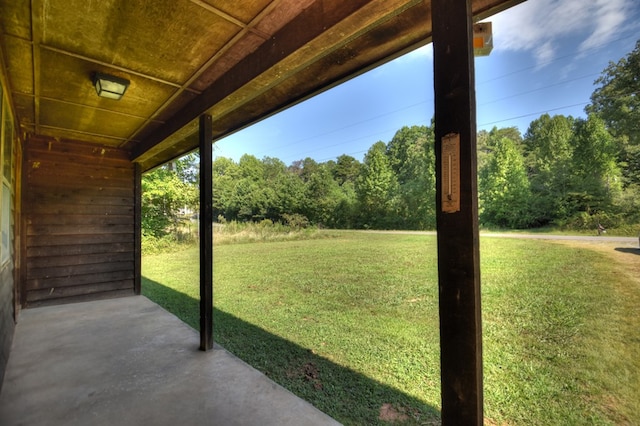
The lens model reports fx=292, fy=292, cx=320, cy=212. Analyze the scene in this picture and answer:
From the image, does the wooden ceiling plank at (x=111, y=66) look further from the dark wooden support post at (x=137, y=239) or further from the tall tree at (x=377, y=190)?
the tall tree at (x=377, y=190)

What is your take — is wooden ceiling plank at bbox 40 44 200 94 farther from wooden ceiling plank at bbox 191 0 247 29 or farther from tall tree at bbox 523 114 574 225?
tall tree at bbox 523 114 574 225

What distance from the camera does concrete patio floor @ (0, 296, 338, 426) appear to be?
1.70 metres

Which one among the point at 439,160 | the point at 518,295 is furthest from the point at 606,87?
the point at 439,160

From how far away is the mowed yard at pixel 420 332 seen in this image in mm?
2127

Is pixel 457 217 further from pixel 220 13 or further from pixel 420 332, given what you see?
pixel 420 332

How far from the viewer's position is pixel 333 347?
10.1ft

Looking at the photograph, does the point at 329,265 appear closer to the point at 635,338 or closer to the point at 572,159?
the point at 635,338

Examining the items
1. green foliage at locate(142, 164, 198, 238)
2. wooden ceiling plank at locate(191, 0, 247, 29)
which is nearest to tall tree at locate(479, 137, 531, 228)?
wooden ceiling plank at locate(191, 0, 247, 29)

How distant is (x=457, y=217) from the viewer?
91 cm

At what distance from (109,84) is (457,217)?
259cm

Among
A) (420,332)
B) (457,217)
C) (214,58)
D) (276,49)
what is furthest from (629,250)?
(214,58)

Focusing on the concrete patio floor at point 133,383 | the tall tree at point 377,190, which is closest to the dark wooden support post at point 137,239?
the concrete patio floor at point 133,383

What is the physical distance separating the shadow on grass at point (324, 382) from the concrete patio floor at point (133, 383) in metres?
0.27

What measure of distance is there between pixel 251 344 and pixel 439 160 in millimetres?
2842
